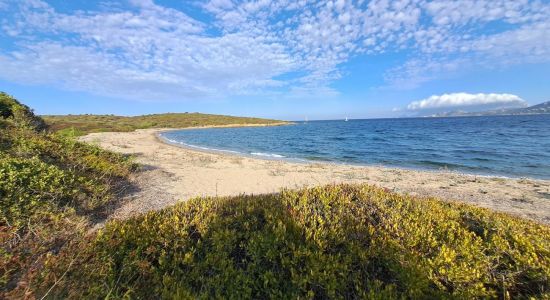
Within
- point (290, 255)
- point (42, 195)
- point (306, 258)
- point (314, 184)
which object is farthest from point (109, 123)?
point (306, 258)

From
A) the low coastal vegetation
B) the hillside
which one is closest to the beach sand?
Result: the low coastal vegetation

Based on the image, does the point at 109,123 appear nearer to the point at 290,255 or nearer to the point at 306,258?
the point at 290,255

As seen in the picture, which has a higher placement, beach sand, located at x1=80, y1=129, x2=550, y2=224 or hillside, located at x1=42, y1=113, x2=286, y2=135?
hillside, located at x1=42, y1=113, x2=286, y2=135

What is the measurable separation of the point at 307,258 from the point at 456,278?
1.63 metres

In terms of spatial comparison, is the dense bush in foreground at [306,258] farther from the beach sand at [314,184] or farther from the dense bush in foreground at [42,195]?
the beach sand at [314,184]

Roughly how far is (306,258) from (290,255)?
0.76 ft

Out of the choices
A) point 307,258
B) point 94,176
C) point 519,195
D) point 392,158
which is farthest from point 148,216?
point 392,158

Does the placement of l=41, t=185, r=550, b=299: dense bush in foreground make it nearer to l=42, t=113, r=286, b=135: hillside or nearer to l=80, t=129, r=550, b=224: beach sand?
l=80, t=129, r=550, b=224: beach sand

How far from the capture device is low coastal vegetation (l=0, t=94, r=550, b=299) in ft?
8.69

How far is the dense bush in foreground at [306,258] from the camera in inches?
104

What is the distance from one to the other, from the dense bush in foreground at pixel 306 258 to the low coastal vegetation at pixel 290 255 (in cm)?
1

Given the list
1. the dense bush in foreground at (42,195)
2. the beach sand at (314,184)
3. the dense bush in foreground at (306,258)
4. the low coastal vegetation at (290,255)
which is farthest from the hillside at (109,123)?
the dense bush in foreground at (306,258)

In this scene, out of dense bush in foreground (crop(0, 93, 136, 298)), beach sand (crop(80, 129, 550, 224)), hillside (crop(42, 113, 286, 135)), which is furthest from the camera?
hillside (crop(42, 113, 286, 135))

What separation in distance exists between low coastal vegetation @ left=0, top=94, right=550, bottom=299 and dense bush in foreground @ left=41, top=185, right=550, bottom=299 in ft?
0.05
